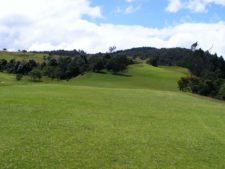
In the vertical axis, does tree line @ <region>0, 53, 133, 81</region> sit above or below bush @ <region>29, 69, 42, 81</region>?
above

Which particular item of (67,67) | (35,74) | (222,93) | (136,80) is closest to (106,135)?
(222,93)

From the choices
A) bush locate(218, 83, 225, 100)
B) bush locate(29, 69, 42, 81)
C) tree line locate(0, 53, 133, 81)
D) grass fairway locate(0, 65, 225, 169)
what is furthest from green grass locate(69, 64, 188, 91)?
grass fairway locate(0, 65, 225, 169)

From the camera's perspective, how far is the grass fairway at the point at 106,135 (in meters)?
23.4

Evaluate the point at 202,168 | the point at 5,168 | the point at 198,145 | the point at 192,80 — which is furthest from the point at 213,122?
the point at 192,80

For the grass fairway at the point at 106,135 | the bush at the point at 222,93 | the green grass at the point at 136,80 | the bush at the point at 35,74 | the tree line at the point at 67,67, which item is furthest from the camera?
the tree line at the point at 67,67

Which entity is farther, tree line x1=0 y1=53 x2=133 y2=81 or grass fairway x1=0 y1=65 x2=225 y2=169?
tree line x1=0 y1=53 x2=133 y2=81

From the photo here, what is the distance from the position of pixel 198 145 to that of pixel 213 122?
1209 centimetres

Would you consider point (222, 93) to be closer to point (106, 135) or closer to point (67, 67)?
point (67, 67)

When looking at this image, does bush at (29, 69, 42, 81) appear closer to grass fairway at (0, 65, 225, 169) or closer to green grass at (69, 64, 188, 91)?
green grass at (69, 64, 188, 91)

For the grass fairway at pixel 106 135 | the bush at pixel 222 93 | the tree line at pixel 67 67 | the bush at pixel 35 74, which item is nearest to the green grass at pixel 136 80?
the tree line at pixel 67 67

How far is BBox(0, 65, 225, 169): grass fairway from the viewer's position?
76.9 feet

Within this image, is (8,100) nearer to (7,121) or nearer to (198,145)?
(7,121)

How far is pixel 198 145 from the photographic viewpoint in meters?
29.6

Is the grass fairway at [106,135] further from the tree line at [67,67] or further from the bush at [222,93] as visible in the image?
the tree line at [67,67]
